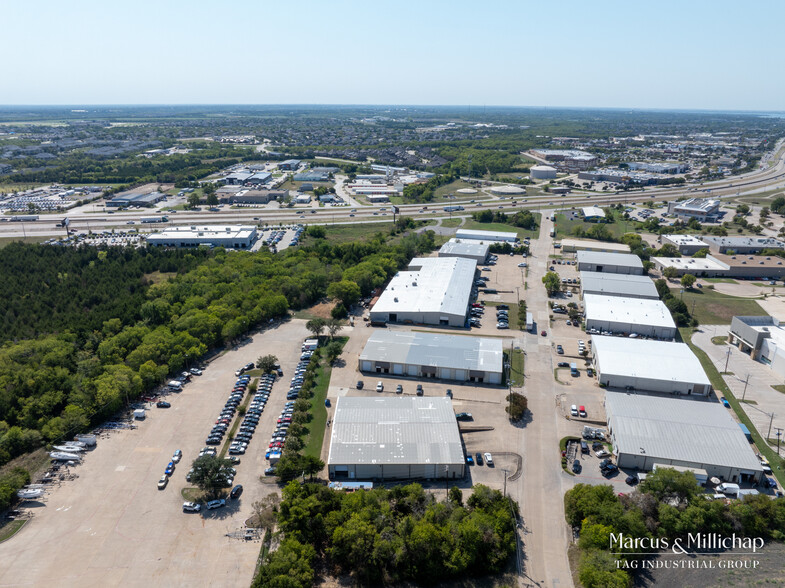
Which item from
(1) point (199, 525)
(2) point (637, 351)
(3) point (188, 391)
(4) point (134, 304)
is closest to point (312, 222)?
(4) point (134, 304)

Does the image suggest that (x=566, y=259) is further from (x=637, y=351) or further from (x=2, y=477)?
(x=2, y=477)

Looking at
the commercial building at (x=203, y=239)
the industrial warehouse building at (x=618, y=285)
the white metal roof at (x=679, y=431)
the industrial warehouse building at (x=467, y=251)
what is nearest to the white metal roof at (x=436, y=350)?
the white metal roof at (x=679, y=431)

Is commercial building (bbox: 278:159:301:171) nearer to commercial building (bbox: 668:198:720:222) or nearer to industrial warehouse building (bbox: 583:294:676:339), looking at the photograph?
commercial building (bbox: 668:198:720:222)

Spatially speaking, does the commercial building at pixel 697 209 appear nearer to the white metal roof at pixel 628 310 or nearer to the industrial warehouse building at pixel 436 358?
the white metal roof at pixel 628 310

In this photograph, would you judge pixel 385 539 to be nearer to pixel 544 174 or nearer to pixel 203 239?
pixel 203 239

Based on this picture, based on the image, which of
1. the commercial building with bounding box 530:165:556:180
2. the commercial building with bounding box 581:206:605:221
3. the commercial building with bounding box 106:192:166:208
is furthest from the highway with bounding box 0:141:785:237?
the commercial building with bounding box 530:165:556:180

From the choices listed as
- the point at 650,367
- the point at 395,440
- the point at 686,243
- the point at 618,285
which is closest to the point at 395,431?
the point at 395,440
